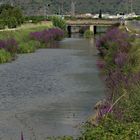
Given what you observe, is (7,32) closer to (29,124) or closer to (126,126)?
(29,124)

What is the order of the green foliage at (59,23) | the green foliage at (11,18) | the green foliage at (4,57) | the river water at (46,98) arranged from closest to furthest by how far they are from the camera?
the river water at (46,98) < the green foliage at (4,57) < the green foliage at (11,18) < the green foliage at (59,23)

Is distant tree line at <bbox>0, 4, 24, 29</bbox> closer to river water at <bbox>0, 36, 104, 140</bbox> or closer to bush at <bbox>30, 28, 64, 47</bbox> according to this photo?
bush at <bbox>30, 28, 64, 47</bbox>

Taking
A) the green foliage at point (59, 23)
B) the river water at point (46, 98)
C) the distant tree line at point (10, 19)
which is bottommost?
the green foliage at point (59, 23)

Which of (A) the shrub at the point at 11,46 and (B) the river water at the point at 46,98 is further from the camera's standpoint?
(A) the shrub at the point at 11,46

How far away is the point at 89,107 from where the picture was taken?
92.3 ft

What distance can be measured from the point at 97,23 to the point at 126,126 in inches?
5167

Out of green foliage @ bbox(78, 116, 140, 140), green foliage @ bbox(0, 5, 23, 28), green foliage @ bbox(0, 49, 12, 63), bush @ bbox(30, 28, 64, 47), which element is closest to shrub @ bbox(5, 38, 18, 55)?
green foliage @ bbox(0, 49, 12, 63)

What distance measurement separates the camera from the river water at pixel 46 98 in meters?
22.6

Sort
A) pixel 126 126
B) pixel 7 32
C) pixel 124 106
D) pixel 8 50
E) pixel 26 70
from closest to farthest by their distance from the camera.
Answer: pixel 126 126
pixel 124 106
pixel 26 70
pixel 8 50
pixel 7 32

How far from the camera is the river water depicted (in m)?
22.6

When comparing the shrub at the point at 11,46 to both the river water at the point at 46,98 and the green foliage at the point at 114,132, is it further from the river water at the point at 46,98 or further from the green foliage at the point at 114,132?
the green foliage at the point at 114,132

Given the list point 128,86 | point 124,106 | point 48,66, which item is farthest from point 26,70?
point 124,106

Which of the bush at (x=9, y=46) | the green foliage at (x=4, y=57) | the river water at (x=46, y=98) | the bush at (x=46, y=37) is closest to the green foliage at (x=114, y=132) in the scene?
the river water at (x=46, y=98)

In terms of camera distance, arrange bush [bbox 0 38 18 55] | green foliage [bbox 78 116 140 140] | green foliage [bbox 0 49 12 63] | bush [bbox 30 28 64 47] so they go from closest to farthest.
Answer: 1. green foliage [bbox 78 116 140 140]
2. green foliage [bbox 0 49 12 63]
3. bush [bbox 0 38 18 55]
4. bush [bbox 30 28 64 47]
